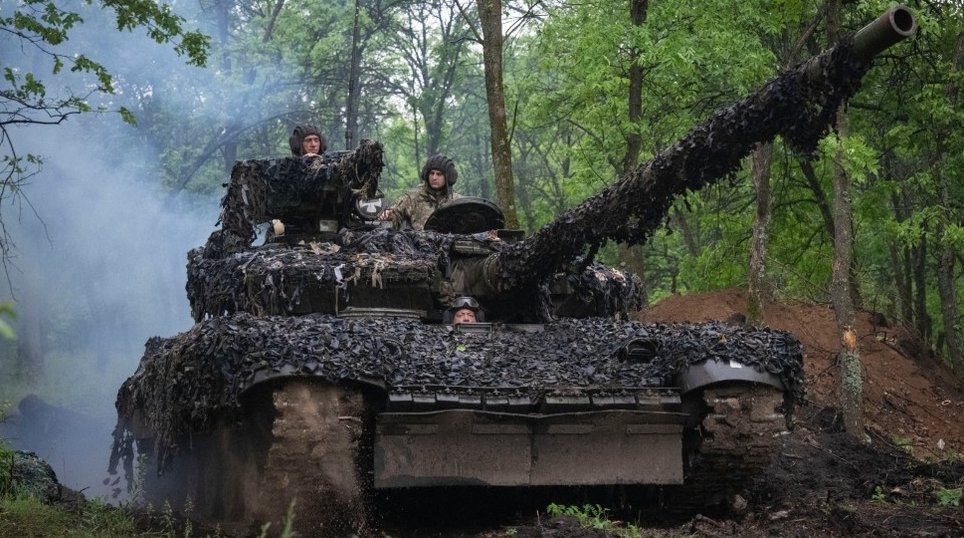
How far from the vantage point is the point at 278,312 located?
8.32m

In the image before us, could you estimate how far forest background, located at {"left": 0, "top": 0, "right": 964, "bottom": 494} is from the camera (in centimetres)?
1473

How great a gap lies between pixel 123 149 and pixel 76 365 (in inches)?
182

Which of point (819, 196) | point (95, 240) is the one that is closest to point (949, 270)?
point (819, 196)

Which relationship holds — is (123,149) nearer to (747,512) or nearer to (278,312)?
(278,312)

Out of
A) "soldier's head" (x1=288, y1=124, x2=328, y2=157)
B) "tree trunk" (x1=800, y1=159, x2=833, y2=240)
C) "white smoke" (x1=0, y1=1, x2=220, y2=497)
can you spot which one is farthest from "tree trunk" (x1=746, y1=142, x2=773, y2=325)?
"white smoke" (x1=0, y1=1, x2=220, y2=497)

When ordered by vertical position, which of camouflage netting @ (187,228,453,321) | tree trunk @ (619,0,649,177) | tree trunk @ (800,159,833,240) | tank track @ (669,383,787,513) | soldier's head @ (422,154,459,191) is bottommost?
tank track @ (669,383,787,513)

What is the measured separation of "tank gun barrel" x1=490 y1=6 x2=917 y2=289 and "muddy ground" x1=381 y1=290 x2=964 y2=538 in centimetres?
161

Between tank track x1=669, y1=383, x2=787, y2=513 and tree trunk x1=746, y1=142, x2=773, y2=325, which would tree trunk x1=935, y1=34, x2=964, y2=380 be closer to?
tree trunk x1=746, y1=142, x2=773, y2=325

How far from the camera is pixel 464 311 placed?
8.36 metres

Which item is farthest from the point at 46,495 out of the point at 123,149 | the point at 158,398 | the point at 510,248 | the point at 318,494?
the point at 123,149

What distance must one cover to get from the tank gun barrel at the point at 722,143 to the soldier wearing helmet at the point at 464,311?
0.57 metres

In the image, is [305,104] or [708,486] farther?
[305,104]

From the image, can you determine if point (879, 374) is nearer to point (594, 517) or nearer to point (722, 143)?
point (594, 517)

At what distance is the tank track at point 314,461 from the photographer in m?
6.66
